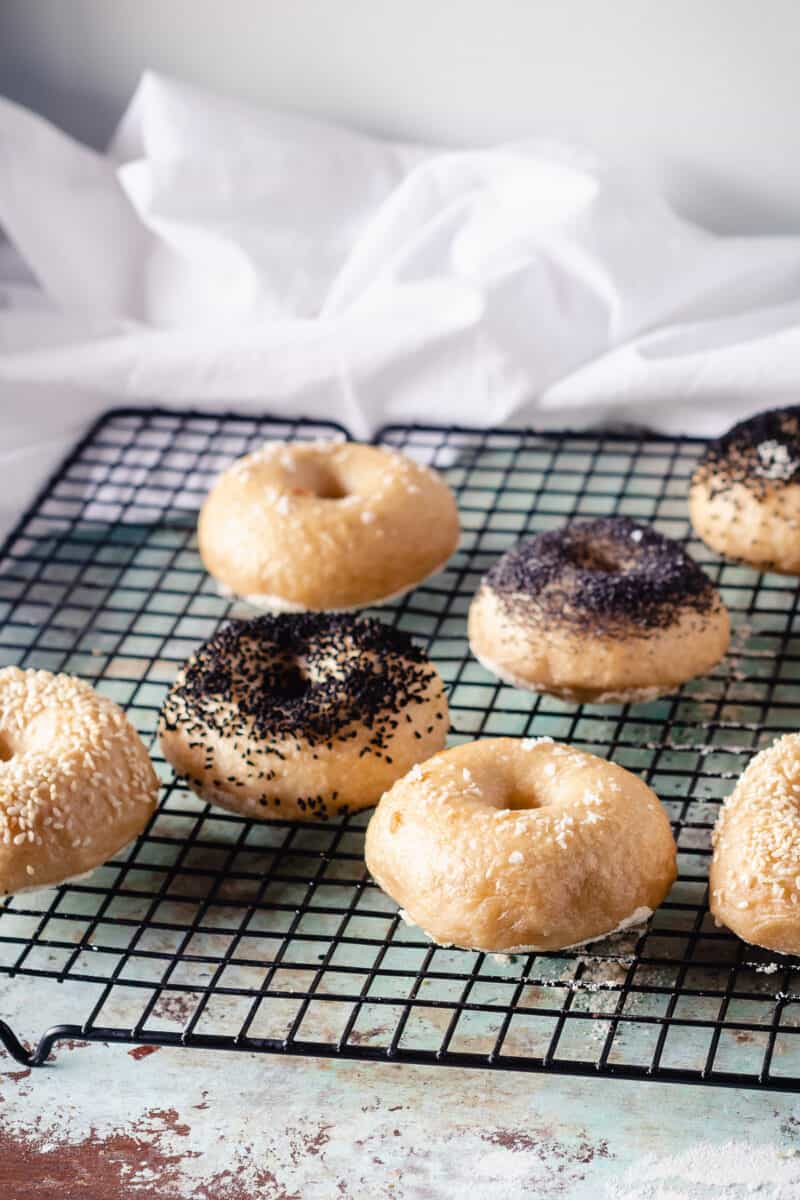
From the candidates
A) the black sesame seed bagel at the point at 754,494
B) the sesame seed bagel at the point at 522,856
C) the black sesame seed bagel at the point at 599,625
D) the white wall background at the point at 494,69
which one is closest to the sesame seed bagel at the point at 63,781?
the sesame seed bagel at the point at 522,856

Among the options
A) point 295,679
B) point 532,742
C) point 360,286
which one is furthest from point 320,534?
point 360,286

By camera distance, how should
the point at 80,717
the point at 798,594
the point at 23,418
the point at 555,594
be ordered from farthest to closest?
the point at 23,418 → the point at 798,594 → the point at 555,594 → the point at 80,717

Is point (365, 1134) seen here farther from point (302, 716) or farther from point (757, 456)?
point (757, 456)

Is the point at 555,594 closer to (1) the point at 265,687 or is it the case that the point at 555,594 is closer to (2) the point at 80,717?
(1) the point at 265,687

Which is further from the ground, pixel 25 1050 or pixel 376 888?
pixel 25 1050

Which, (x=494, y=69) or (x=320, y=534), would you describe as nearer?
(x=320, y=534)

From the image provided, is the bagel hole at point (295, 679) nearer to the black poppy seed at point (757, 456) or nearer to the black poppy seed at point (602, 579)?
the black poppy seed at point (602, 579)

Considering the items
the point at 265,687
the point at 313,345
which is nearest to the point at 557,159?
the point at 313,345
